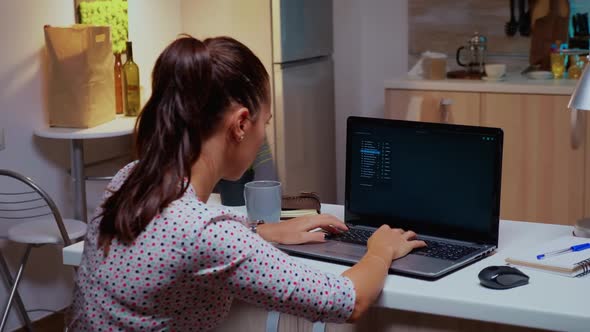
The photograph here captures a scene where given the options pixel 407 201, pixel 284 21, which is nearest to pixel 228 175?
pixel 407 201

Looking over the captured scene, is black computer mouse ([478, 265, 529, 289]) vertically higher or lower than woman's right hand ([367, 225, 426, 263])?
lower

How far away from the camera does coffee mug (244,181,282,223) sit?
2.13 m

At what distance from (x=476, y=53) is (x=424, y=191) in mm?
2571

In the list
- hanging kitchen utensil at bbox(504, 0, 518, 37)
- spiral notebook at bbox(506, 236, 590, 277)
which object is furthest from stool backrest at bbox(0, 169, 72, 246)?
hanging kitchen utensil at bbox(504, 0, 518, 37)

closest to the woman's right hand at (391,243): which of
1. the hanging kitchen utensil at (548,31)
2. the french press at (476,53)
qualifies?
the french press at (476,53)

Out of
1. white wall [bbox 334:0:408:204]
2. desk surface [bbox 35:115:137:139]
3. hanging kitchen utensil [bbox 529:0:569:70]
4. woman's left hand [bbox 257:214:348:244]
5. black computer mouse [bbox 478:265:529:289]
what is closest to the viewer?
black computer mouse [bbox 478:265:529:289]

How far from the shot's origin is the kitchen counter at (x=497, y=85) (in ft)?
12.9

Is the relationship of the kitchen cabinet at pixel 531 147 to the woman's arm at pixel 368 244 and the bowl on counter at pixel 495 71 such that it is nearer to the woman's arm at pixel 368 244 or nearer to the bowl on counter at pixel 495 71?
the bowl on counter at pixel 495 71

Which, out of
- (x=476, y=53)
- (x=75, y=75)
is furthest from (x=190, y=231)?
(x=476, y=53)

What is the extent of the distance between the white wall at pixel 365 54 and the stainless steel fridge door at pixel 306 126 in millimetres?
197

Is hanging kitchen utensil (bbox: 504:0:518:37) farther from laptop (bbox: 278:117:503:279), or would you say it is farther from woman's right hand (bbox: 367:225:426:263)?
woman's right hand (bbox: 367:225:426:263)

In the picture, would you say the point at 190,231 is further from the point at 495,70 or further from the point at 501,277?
the point at 495,70

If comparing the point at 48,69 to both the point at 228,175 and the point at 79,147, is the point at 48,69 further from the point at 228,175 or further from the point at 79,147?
the point at 228,175

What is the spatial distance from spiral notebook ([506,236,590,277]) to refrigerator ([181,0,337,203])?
7.18 ft
